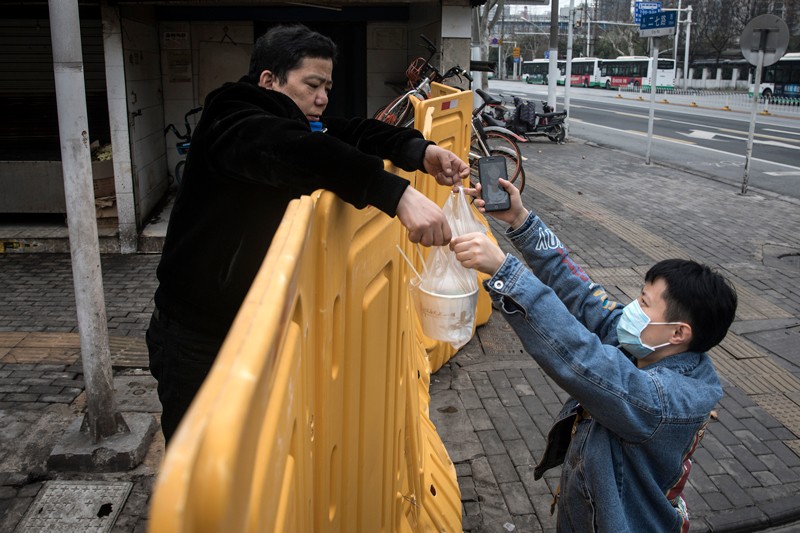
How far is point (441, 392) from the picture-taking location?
458 cm

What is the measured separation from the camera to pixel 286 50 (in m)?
2.21

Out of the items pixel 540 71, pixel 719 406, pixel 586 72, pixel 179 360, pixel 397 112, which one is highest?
pixel 540 71

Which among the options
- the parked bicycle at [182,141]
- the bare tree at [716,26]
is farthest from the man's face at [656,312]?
the bare tree at [716,26]

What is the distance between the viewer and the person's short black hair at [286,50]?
2.20 metres

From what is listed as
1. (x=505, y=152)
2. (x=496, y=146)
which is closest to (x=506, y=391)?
(x=505, y=152)

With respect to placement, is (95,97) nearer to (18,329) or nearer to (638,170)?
(18,329)

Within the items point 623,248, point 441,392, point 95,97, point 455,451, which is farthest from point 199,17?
point 455,451

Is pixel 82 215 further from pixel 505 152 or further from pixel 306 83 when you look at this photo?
pixel 505 152

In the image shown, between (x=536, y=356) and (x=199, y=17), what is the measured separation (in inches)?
330

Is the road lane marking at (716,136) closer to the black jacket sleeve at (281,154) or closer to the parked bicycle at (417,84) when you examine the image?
the parked bicycle at (417,84)

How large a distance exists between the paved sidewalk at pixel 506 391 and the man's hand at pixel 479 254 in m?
1.87

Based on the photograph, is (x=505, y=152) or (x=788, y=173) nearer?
(x=505, y=152)

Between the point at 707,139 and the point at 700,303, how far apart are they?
66.2ft

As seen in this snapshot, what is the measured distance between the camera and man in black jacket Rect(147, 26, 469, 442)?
5.77ft
